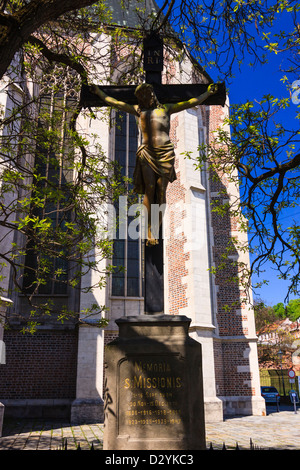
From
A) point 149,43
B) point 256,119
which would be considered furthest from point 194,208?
point 149,43

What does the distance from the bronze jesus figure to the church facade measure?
5513 millimetres

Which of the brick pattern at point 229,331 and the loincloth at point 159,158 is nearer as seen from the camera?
the loincloth at point 159,158

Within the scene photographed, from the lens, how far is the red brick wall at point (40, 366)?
11.1m

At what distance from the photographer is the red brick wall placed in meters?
11.1

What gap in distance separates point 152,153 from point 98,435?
6.59m

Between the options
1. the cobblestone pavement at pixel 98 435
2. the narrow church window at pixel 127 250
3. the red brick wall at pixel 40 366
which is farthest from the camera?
the narrow church window at pixel 127 250

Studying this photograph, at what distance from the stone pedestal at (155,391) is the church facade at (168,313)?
6.37 meters

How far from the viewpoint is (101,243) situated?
6.73m

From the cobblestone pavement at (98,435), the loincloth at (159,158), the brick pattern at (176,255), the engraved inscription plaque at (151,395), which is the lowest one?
the cobblestone pavement at (98,435)

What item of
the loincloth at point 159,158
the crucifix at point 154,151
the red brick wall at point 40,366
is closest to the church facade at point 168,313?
the red brick wall at point 40,366

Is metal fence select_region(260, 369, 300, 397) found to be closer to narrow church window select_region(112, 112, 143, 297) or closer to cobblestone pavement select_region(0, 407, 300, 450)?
cobblestone pavement select_region(0, 407, 300, 450)

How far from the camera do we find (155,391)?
3553 millimetres

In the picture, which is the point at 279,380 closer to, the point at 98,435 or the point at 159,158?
the point at 98,435

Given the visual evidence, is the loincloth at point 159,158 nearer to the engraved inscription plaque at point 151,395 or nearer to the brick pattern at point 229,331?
the engraved inscription plaque at point 151,395
